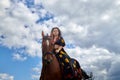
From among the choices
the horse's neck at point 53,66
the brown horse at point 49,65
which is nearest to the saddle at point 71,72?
the brown horse at point 49,65

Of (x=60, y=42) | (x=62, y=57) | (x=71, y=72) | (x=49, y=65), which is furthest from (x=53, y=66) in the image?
(x=60, y=42)

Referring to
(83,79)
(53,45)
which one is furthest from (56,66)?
(83,79)

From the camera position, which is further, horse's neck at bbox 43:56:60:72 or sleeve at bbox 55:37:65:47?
sleeve at bbox 55:37:65:47

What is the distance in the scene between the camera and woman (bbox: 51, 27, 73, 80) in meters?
13.2

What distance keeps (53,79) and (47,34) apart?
2.54m

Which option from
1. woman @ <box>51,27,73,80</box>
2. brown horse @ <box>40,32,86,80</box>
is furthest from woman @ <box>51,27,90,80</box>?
brown horse @ <box>40,32,86,80</box>

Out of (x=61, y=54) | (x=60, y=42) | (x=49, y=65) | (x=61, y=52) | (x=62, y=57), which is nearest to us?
(x=49, y=65)

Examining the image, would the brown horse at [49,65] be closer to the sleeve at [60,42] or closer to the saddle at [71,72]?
the saddle at [71,72]

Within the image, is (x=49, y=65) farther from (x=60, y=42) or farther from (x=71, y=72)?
(x=60, y=42)

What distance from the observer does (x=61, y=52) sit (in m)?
14.0

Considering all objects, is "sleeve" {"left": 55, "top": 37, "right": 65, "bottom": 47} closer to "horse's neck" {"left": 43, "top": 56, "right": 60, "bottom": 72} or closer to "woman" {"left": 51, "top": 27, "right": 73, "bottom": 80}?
"woman" {"left": 51, "top": 27, "right": 73, "bottom": 80}

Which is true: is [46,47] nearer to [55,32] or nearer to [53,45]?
[53,45]

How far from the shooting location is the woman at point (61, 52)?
13.2 meters

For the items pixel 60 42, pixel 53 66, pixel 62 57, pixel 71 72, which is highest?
pixel 60 42
